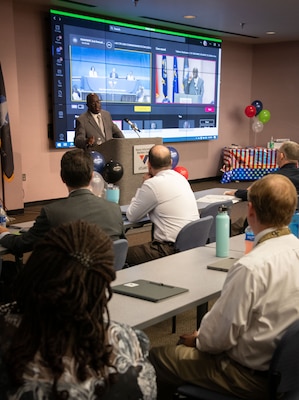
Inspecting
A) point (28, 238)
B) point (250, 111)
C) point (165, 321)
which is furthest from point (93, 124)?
point (250, 111)

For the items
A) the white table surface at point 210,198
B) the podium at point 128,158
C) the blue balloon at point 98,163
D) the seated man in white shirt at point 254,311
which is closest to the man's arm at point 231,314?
the seated man in white shirt at point 254,311

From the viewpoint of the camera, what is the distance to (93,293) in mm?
1150

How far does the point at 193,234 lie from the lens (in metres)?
3.36

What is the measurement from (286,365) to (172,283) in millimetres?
719

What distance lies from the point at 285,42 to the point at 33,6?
6.04 metres

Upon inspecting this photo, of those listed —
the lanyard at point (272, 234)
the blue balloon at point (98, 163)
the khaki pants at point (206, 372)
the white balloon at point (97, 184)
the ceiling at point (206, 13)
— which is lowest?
the khaki pants at point (206, 372)

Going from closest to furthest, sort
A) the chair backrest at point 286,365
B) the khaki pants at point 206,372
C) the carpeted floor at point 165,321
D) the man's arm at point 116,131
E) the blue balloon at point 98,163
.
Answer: the chair backrest at point 286,365 → the khaki pants at point 206,372 → the carpeted floor at point 165,321 → the blue balloon at point 98,163 → the man's arm at point 116,131

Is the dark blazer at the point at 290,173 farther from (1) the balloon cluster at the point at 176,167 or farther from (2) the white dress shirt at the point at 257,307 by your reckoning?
(2) the white dress shirt at the point at 257,307

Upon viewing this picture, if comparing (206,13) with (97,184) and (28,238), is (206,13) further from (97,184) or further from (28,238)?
(28,238)

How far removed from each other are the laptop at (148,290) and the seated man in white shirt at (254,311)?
256mm

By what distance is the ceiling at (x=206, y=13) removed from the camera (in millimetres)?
7477

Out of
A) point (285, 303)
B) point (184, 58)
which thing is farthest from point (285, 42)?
point (285, 303)

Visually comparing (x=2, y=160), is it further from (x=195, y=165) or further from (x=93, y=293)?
(x=93, y=293)

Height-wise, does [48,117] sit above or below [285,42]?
below
